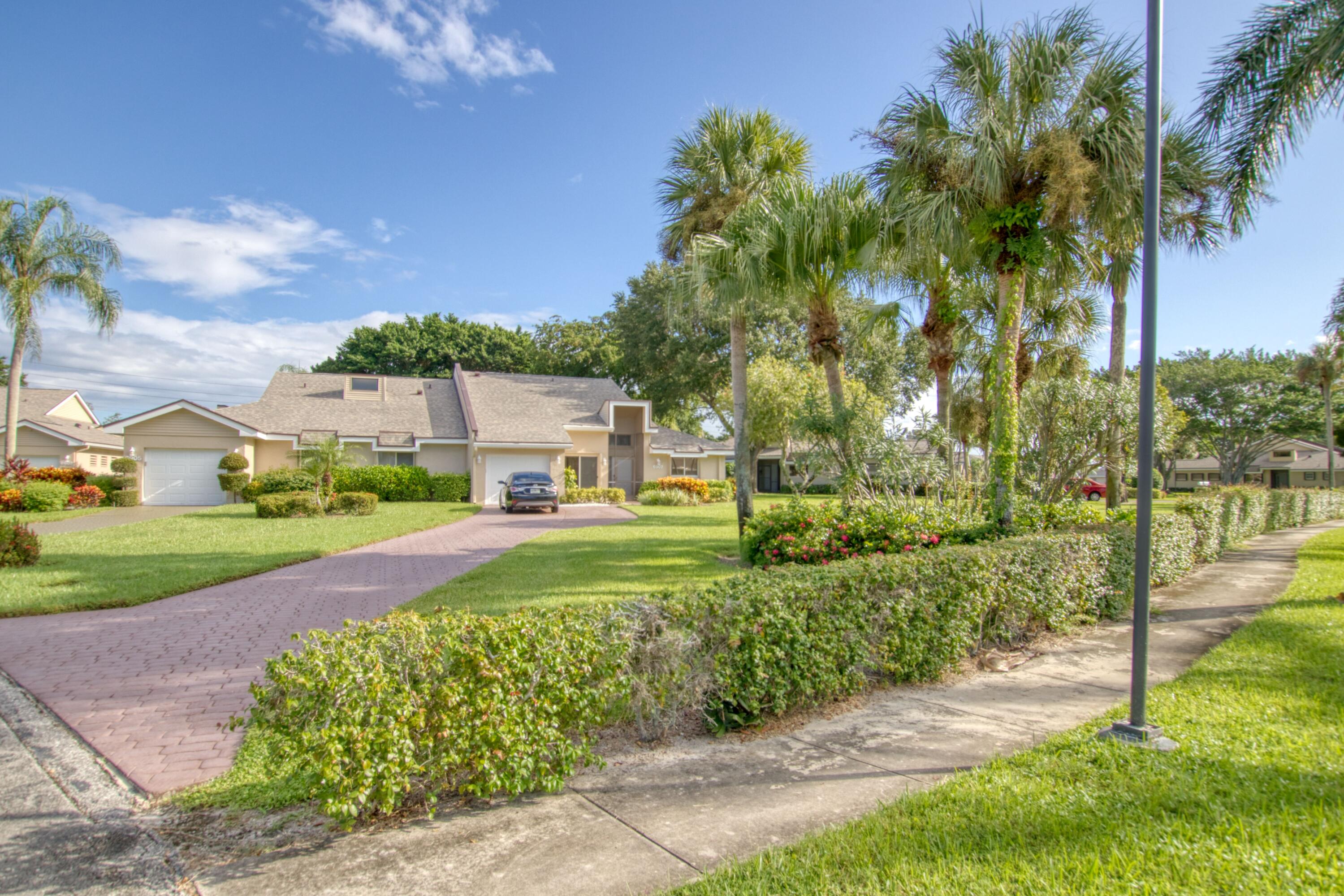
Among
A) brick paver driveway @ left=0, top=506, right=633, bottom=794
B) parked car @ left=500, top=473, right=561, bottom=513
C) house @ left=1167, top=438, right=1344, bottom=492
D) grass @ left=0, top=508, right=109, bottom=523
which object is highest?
house @ left=1167, top=438, right=1344, bottom=492

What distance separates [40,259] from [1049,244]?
31.6m

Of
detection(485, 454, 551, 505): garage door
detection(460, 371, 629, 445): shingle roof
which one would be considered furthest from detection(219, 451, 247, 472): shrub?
detection(485, 454, 551, 505): garage door

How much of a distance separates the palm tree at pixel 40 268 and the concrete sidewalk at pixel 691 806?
28.3m

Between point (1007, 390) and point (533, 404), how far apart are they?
2419cm

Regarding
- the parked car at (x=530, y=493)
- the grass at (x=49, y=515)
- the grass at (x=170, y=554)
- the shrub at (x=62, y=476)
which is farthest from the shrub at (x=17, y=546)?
the shrub at (x=62, y=476)

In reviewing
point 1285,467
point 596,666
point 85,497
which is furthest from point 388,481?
point 1285,467

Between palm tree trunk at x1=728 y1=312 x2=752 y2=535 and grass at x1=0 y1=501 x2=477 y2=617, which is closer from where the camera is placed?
grass at x1=0 y1=501 x2=477 y2=617

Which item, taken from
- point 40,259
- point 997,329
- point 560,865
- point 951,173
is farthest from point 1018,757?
point 40,259

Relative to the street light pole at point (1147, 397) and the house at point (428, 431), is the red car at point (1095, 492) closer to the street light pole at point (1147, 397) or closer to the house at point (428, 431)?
the house at point (428, 431)

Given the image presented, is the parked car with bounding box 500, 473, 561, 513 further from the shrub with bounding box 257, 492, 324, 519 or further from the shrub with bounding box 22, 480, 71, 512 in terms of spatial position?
the shrub with bounding box 22, 480, 71, 512

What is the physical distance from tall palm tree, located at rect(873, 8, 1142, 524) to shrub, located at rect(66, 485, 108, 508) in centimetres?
2747

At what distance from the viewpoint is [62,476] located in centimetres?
2416

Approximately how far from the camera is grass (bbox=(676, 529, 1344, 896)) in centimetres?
267

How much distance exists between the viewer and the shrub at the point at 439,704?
307 cm
